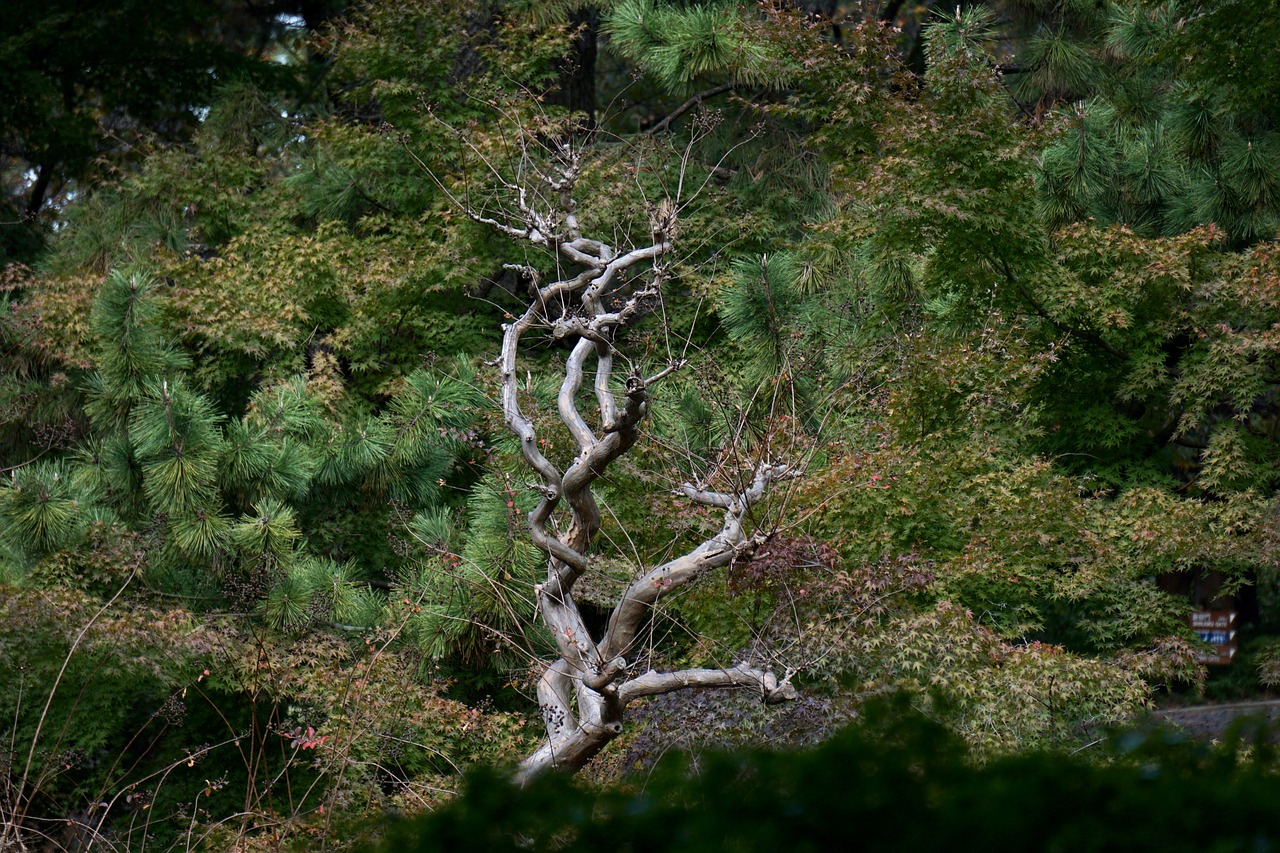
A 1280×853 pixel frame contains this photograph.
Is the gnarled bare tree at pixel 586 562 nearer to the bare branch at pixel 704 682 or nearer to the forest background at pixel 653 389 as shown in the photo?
the bare branch at pixel 704 682

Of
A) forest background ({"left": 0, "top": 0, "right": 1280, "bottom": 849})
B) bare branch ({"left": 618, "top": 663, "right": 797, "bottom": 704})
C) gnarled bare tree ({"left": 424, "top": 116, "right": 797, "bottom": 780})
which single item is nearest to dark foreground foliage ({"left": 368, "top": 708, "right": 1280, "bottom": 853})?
forest background ({"left": 0, "top": 0, "right": 1280, "bottom": 849})

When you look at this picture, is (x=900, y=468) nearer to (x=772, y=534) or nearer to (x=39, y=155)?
(x=772, y=534)

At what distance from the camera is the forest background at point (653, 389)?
7.05 metres

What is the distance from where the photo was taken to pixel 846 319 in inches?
388

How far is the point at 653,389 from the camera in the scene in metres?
9.45

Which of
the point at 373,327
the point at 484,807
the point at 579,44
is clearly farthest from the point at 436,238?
the point at 484,807

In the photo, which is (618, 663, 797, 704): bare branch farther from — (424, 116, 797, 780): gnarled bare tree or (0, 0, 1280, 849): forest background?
(0, 0, 1280, 849): forest background

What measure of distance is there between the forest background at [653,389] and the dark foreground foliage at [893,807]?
123 inches

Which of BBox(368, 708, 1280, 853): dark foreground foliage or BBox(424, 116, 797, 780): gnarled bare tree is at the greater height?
BBox(368, 708, 1280, 853): dark foreground foliage

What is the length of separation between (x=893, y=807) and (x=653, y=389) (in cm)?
762

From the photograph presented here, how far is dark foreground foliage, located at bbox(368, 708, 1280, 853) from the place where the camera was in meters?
1.78

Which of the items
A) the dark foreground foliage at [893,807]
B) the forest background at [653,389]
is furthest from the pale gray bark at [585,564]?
the dark foreground foliage at [893,807]

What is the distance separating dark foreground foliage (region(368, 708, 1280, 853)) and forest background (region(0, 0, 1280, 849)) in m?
3.12

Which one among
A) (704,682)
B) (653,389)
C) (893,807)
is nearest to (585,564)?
(704,682)
